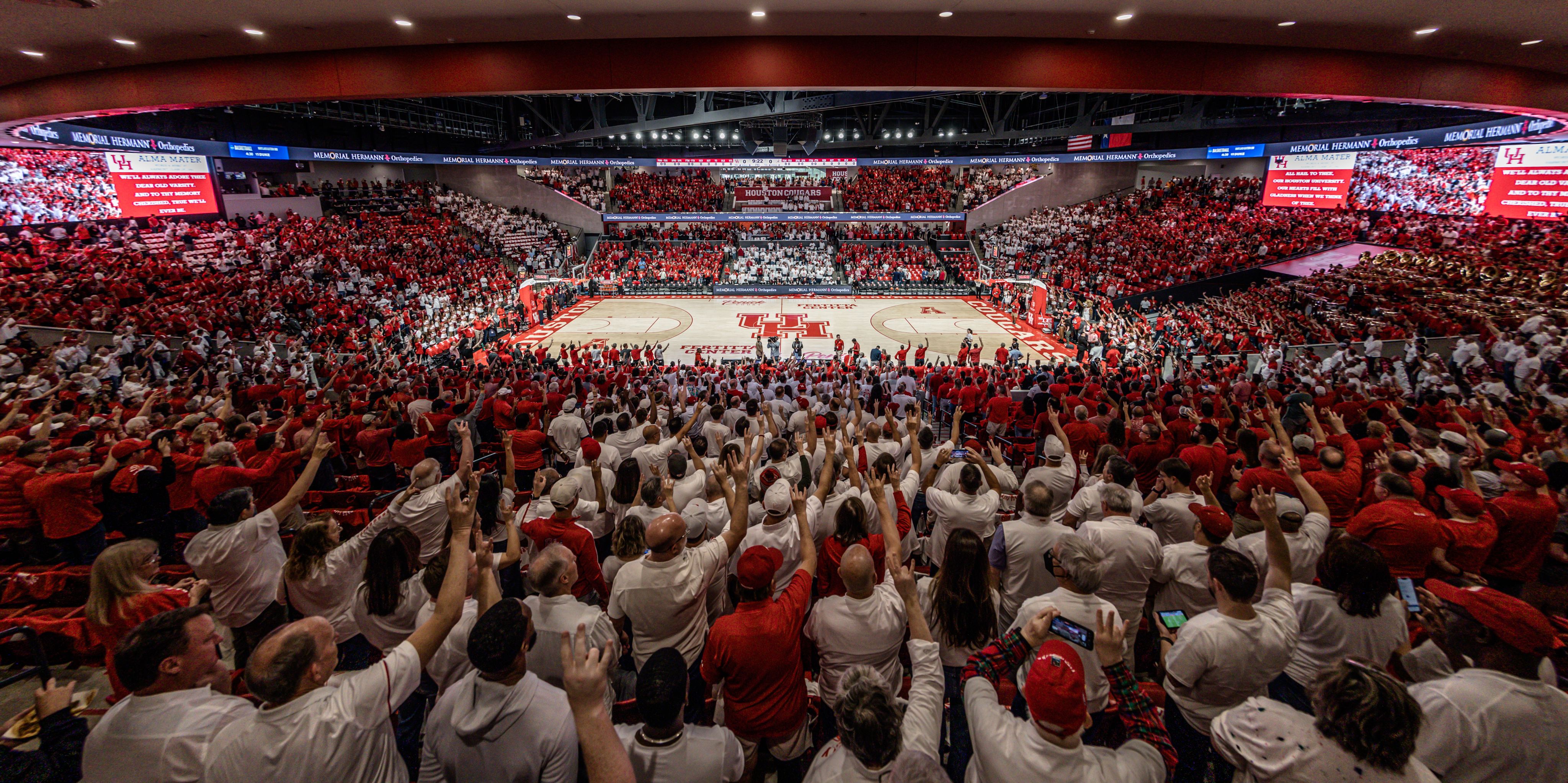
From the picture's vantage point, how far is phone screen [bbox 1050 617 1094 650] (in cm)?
278

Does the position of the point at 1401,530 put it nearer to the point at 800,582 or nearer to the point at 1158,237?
the point at 800,582

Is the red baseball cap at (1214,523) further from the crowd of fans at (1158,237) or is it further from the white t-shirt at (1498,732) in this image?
the crowd of fans at (1158,237)

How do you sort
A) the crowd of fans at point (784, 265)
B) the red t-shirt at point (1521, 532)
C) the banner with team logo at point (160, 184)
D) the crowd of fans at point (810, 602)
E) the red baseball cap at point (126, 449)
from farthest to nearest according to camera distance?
1. the crowd of fans at point (784, 265)
2. the banner with team logo at point (160, 184)
3. the red baseball cap at point (126, 449)
4. the red t-shirt at point (1521, 532)
5. the crowd of fans at point (810, 602)

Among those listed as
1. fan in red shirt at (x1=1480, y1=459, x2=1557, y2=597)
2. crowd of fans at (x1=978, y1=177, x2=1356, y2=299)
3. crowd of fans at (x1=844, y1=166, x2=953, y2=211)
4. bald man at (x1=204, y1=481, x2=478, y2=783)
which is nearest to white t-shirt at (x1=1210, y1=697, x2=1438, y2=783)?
bald man at (x1=204, y1=481, x2=478, y2=783)

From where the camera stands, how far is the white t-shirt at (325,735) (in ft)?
6.86

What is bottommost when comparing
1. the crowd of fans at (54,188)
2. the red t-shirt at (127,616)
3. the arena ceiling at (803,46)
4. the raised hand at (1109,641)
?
the red t-shirt at (127,616)

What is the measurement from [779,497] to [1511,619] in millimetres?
3524

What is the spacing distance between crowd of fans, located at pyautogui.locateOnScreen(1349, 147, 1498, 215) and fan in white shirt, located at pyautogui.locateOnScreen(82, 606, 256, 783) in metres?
37.9

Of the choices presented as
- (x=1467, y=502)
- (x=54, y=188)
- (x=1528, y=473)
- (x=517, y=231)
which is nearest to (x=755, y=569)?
(x=1467, y=502)

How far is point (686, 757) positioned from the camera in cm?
241

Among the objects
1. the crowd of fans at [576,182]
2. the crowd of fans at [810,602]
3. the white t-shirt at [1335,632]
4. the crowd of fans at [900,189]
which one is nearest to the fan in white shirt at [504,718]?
the crowd of fans at [810,602]

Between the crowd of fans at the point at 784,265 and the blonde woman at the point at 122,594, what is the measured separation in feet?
110

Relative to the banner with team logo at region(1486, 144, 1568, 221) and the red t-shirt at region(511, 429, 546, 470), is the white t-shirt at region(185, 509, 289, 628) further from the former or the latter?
the banner with team logo at region(1486, 144, 1568, 221)

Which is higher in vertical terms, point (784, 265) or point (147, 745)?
point (784, 265)
